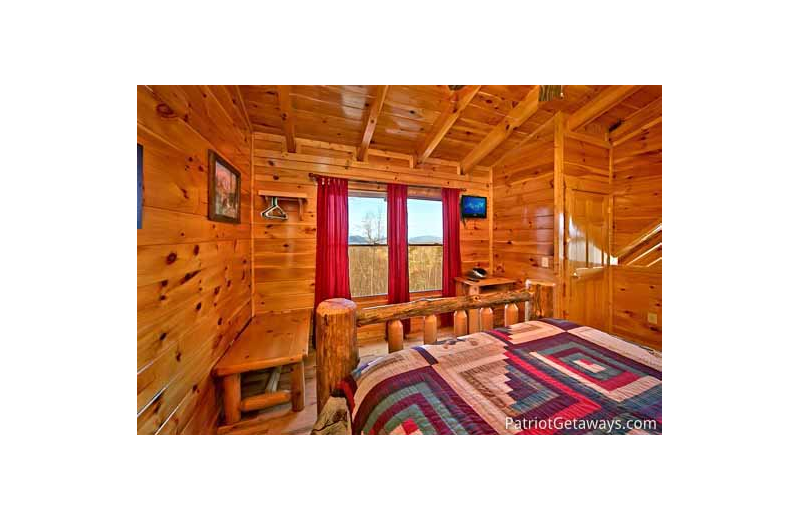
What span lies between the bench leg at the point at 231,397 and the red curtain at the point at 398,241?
1677mm

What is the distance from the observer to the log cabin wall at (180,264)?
859mm

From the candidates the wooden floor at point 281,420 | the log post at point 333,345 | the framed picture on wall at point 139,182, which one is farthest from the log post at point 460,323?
the framed picture on wall at point 139,182

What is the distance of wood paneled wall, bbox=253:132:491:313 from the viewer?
2.40 meters

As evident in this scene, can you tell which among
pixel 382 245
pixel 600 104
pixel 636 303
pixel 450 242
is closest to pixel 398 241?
pixel 382 245

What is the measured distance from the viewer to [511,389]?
2.81ft

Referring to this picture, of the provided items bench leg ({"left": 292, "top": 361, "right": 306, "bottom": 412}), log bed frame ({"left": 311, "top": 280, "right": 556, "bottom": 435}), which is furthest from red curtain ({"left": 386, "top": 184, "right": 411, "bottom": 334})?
log bed frame ({"left": 311, "top": 280, "right": 556, "bottom": 435})

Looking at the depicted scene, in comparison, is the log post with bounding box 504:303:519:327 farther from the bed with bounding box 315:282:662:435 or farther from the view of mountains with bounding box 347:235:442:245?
the view of mountains with bounding box 347:235:442:245

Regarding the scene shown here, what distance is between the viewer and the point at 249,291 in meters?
2.32

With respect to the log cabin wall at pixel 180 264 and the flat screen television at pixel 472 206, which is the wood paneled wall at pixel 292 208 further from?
the flat screen television at pixel 472 206

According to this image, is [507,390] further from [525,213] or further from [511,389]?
[525,213]

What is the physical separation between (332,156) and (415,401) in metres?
2.56

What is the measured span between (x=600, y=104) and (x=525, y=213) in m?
1.19

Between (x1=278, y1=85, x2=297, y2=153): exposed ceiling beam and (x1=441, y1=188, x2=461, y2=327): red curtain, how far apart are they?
181 cm

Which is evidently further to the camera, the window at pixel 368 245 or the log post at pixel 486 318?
the window at pixel 368 245
